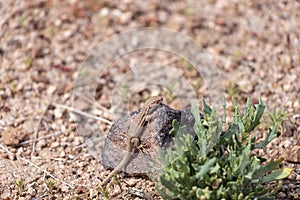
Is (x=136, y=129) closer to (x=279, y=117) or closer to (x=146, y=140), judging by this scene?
(x=146, y=140)

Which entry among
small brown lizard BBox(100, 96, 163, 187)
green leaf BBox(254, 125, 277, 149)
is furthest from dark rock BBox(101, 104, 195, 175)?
green leaf BBox(254, 125, 277, 149)

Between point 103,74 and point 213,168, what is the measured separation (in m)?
2.27

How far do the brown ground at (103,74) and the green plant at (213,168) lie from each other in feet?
1.83

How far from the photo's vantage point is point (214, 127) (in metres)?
3.24

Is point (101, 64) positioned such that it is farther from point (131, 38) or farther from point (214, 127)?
point (214, 127)

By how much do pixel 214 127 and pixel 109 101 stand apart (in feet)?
5.85

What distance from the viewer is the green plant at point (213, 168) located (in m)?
3.12

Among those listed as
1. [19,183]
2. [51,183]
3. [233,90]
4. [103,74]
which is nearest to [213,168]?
[51,183]

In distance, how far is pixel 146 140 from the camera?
3.81 metres

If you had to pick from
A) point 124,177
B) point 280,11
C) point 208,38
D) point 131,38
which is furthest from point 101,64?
point 280,11

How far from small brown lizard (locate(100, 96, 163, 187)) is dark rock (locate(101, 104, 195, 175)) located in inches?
1.3

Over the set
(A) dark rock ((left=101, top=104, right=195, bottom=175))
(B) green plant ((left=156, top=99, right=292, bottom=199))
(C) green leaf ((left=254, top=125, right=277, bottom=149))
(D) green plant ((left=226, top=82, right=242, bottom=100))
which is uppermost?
(D) green plant ((left=226, top=82, right=242, bottom=100))

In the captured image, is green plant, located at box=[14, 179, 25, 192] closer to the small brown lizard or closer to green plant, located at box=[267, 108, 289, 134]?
the small brown lizard

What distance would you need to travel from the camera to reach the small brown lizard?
3.80 meters
